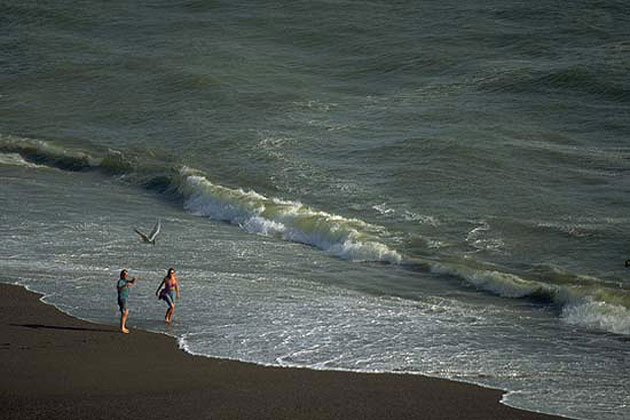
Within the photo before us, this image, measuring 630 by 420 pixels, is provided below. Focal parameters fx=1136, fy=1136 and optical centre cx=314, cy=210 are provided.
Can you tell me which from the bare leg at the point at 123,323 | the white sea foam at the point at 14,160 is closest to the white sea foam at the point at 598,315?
the bare leg at the point at 123,323

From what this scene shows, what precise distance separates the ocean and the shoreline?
2.11ft

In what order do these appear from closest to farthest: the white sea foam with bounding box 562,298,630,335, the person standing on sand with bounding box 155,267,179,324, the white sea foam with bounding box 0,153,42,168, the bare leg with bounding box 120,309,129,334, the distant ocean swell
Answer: the bare leg with bounding box 120,309,129,334, the person standing on sand with bounding box 155,267,179,324, the white sea foam with bounding box 562,298,630,335, the distant ocean swell, the white sea foam with bounding box 0,153,42,168

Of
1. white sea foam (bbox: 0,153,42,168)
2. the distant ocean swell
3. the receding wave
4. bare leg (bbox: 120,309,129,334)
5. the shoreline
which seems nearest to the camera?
the shoreline

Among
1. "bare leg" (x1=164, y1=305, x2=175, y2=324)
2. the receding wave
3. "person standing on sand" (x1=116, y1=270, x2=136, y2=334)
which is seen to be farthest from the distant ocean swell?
"person standing on sand" (x1=116, y1=270, x2=136, y2=334)

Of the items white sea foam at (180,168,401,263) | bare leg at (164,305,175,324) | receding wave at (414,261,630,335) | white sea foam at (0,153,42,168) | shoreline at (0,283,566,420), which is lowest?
white sea foam at (0,153,42,168)

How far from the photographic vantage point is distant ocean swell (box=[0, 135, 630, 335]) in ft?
71.4

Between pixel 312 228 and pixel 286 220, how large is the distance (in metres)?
0.92

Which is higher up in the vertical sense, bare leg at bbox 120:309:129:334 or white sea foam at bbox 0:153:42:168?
bare leg at bbox 120:309:129:334

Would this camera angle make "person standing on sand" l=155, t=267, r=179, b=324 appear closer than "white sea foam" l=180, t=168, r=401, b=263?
Yes

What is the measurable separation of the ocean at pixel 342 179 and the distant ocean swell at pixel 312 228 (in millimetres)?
72

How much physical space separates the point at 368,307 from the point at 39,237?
8.36 metres

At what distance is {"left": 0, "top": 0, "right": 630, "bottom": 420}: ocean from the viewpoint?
1964 cm

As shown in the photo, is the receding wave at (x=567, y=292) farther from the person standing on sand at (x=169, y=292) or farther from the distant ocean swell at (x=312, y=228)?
the person standing on sand at (x=169, y=292)

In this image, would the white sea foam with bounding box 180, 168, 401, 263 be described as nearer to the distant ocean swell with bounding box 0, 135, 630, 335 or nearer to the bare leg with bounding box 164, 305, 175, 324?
the distant ocean swell with bounding box 0, 135, 630, 335
